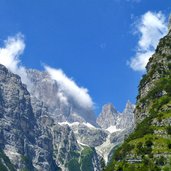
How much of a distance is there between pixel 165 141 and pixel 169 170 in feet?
59.6

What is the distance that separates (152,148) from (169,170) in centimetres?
1579

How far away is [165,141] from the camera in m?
200

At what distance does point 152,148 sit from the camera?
197750 millimetres

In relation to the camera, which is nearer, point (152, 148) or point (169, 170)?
point (169, 170)

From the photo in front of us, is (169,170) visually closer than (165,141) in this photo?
Yes

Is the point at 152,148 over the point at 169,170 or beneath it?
over

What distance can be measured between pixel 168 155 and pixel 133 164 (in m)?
16.6

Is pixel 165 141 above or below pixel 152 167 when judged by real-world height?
above

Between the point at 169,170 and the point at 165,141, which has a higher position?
the point at 165,141

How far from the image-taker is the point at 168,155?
19075 centimetres

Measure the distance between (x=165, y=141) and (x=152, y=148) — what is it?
689 cm

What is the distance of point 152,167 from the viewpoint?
188 meters

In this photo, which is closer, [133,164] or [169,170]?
[169,170]

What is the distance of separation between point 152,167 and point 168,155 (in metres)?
8.75
